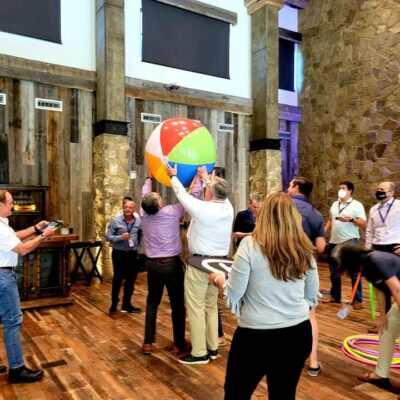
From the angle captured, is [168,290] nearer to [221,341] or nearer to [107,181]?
[221,341]

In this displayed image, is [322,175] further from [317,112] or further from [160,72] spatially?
[160,72]

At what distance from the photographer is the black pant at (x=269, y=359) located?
1621 millimetres

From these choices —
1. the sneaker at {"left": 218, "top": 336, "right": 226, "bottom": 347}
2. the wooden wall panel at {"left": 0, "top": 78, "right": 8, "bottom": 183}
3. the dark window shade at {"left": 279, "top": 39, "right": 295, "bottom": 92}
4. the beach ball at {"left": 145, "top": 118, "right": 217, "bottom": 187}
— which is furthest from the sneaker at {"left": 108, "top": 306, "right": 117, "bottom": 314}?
the dark window shade at {"left": 279, "top": 39, "right": 295, "bottom": 92}

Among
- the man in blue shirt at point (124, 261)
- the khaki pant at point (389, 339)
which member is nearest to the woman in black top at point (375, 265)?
the khaki pant at point (389, 339)

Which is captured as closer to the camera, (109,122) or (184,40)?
(109,122)

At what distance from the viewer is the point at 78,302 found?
16.4 ft

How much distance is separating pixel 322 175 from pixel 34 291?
20.3ft

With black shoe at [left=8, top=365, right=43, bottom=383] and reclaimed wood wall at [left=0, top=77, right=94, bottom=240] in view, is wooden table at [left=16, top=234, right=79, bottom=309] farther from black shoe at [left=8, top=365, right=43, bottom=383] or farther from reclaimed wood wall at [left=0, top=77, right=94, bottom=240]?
black shoe at [left=8, top=365, right=43, bottom=383]

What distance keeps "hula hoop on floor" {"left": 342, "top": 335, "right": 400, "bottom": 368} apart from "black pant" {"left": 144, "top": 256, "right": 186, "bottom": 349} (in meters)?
1.44

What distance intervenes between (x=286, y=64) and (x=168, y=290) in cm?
714

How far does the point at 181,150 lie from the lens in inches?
119

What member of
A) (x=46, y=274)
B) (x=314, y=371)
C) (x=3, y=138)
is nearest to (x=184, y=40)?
(x=3, y=138)

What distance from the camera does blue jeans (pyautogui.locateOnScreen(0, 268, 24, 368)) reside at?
2.66 meters

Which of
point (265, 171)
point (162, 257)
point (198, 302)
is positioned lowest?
point (198, 302)
